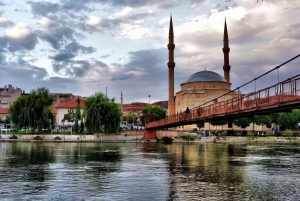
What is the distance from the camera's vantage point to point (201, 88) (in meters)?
65.5

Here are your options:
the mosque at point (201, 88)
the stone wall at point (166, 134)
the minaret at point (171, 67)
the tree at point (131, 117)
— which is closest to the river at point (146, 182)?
the stone wall at point (166, 134)

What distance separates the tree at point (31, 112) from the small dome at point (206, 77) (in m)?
30.6

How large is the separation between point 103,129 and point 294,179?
3037cm

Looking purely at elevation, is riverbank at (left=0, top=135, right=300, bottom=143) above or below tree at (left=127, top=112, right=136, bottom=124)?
below

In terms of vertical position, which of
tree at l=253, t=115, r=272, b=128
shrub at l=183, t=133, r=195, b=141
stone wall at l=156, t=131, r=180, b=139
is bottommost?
shrub at l=183, t=133, r=195, b=141

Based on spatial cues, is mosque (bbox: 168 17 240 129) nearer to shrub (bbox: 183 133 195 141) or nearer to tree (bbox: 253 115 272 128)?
tree (bbox: 253 115 272 128)

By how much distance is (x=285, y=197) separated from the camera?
34.4 feet

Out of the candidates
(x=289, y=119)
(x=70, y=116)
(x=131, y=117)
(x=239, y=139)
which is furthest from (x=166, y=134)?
(x=131, y=117)

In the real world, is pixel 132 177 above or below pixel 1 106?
below

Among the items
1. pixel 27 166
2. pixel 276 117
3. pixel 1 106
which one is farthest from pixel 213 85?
pixel 27 166

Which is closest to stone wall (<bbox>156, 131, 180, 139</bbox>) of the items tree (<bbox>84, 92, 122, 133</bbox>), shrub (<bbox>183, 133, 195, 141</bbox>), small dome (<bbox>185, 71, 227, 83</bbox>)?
shrub (<bbox>183, 133, 195, 141</bbox>)

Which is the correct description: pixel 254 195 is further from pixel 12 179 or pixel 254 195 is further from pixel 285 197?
pixel 12 179

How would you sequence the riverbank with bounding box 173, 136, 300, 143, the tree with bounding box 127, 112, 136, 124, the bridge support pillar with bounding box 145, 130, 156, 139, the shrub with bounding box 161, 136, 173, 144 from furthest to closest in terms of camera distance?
1. the tree with bounding box 127, 112, 136, 124
2. the bridge support pillar with bounding box 145, 130, 156, 139
3. the riverbank with bounding box 173, 136, 300, 143
4. the shrub with bounding box 161, 136, 173, 144

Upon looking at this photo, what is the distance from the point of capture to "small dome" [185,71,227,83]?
65.9 m
